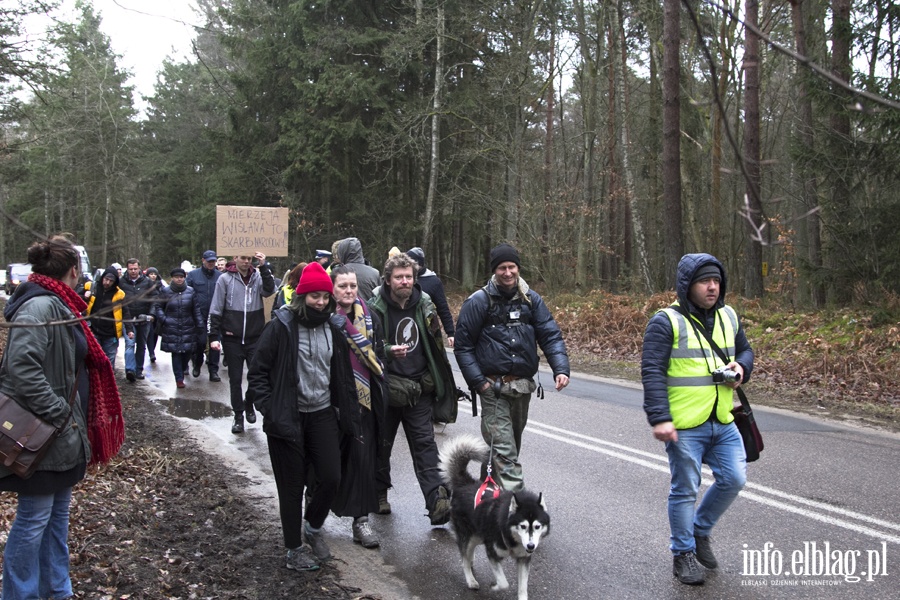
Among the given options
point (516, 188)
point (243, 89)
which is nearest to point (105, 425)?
point (516, 188)

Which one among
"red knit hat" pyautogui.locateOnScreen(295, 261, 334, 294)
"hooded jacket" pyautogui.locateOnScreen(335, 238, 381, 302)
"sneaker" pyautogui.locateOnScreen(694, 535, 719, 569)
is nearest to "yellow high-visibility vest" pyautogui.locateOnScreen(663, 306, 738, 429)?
"sneaker" pyautogui.locateOnScreen(694, 535, 719, 569)

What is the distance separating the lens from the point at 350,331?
5348mm

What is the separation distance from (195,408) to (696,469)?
7945mm

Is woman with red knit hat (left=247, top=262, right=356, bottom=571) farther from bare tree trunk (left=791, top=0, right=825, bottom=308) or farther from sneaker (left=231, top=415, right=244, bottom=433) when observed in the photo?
bare tree trunk (left=791, top=0, right=825, bottom=308)

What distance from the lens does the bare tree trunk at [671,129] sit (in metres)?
16.2

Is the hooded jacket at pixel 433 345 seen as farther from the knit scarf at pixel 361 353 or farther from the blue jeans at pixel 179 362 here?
the blue jeans at pixel 179 362

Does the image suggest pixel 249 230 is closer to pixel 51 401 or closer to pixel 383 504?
pixel 383 504

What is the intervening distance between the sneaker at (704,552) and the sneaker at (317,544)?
8.11 feet

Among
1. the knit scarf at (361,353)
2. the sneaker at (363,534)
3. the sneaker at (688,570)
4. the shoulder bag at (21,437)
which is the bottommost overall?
the sneaker at (363,534)

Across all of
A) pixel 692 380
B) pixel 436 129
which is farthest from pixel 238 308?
pixel 436 129

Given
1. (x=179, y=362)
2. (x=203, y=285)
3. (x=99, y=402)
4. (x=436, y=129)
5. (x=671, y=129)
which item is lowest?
(x=179, y=362)

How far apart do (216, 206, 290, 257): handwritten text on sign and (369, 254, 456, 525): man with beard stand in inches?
316

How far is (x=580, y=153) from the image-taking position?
33.2 metres

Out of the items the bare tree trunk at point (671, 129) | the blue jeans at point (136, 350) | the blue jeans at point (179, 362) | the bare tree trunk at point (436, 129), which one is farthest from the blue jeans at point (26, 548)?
the bare tree trunk at point (436, 129)
